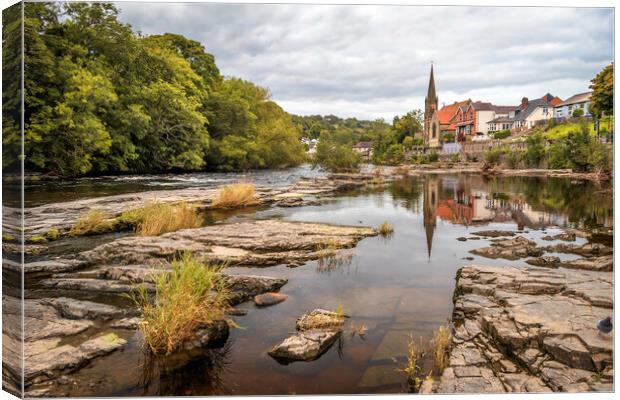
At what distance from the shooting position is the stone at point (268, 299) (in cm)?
462

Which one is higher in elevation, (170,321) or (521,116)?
(521,116)

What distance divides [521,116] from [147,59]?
741 centimetres

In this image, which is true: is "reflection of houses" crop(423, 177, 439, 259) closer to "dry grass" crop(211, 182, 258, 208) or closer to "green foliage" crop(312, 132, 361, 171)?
"dry grass" crop(211, 182, 258, 208)

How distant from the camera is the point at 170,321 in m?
3.59

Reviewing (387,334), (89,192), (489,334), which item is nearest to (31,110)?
(89,192)

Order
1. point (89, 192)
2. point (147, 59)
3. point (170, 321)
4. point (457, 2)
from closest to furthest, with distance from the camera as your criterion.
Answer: point (170, 321) < point (457, 2) < point (89, 192) < point (147, 59)

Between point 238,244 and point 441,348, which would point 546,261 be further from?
point 238,244

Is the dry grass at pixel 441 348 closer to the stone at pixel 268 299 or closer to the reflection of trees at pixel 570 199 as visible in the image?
the stone at pixel 268 299

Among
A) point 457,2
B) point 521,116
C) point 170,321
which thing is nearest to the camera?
point 170,321

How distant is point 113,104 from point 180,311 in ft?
16.2

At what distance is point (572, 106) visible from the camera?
17.1 feet

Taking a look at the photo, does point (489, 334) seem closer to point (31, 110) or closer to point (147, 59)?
point (31, 110)

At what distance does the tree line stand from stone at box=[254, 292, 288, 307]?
264cm

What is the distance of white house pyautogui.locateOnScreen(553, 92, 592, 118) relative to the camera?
4.50 meters
